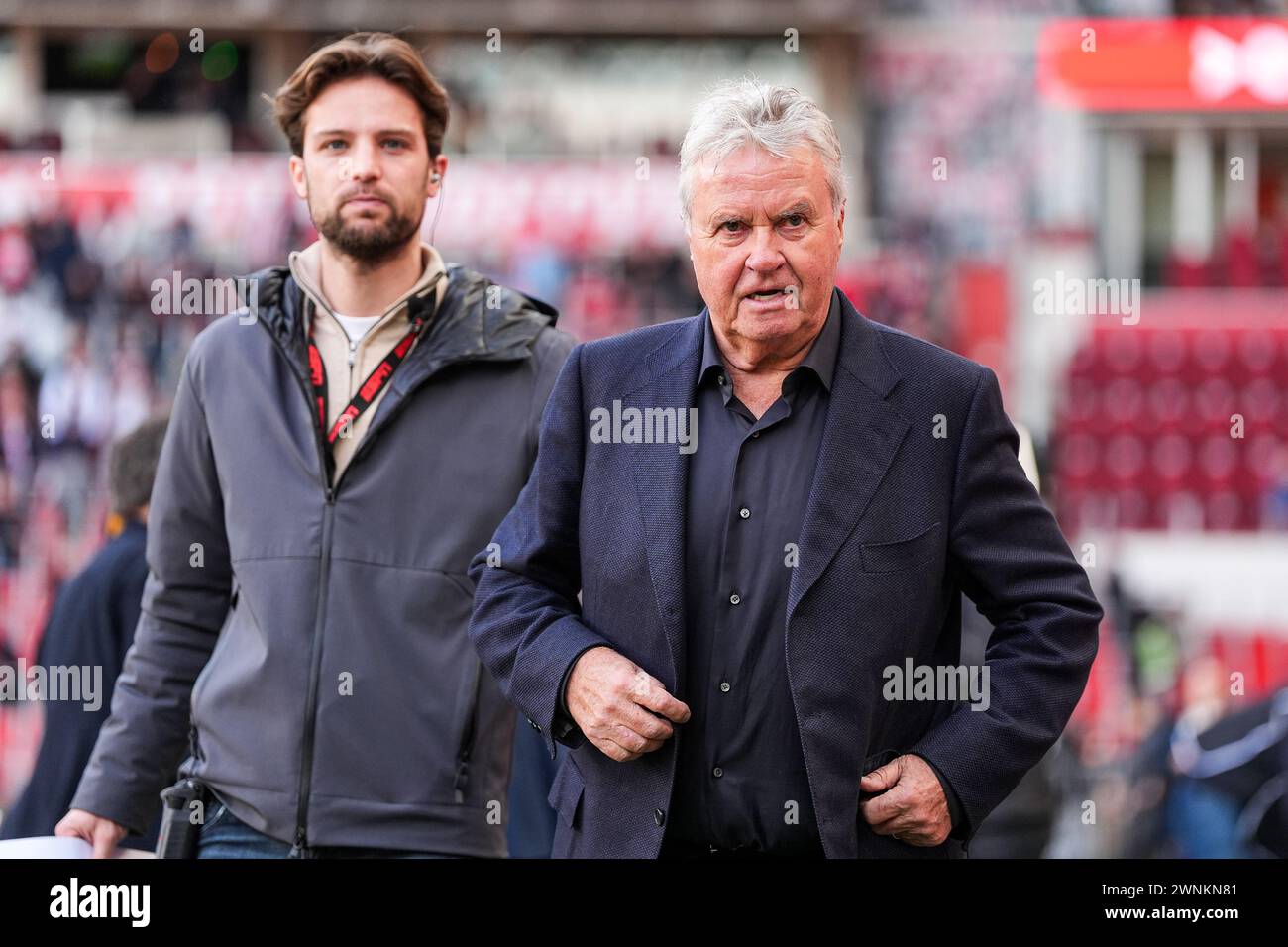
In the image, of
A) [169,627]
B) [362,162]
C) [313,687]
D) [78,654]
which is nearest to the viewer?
[313,687]

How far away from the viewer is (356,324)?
9.90ft

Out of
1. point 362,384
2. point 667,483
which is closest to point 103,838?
point 362,384

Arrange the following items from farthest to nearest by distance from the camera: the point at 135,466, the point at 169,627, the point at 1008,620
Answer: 1. the point at 135,466
2. the point at 169,627
3. the point at 1008,620

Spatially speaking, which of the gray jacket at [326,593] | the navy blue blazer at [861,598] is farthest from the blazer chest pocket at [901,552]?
the gray jacket at [326,593]

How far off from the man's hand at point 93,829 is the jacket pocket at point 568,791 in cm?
89

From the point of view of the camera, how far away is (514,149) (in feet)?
54.3

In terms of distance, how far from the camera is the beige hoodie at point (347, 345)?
2938 mm

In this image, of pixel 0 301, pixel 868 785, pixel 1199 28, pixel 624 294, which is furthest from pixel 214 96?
pixel 868 785

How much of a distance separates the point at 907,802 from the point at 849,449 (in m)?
0.46

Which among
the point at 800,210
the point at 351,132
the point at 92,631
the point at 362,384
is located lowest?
the point at 92,631

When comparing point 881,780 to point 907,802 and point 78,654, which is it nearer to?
point 907,802

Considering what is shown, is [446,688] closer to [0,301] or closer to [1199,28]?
[0,301]

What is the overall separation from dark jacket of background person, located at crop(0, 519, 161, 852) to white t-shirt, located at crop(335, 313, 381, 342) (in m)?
1.06
